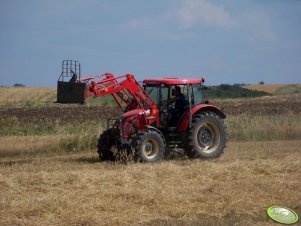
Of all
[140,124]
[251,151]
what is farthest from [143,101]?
[251,151]

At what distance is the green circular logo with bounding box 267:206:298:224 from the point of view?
8461 millimetres

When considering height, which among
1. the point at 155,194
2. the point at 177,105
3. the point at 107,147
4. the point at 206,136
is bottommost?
the point at 155,194

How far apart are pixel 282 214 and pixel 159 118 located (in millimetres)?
6565

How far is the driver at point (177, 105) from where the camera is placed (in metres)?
14.8

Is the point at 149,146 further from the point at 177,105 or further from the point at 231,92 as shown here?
the point at 231,92

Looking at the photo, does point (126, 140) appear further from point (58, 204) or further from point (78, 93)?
point (58, 204)

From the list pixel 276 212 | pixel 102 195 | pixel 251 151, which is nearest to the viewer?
pixel 276 212

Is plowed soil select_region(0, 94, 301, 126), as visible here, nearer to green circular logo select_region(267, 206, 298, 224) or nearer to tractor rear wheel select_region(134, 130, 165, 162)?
tractor rear wheel select_region(134, 130, 165, 162)

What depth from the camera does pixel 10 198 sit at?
9.20m

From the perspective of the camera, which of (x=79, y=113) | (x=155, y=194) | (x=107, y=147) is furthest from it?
(x=79, y=113)

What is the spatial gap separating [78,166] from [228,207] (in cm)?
554

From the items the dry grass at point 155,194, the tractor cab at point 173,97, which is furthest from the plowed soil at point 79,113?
the dry grass at point 155,194

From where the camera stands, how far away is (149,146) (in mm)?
14102

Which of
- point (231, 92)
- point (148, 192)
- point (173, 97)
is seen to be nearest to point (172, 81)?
point (173, 97)
